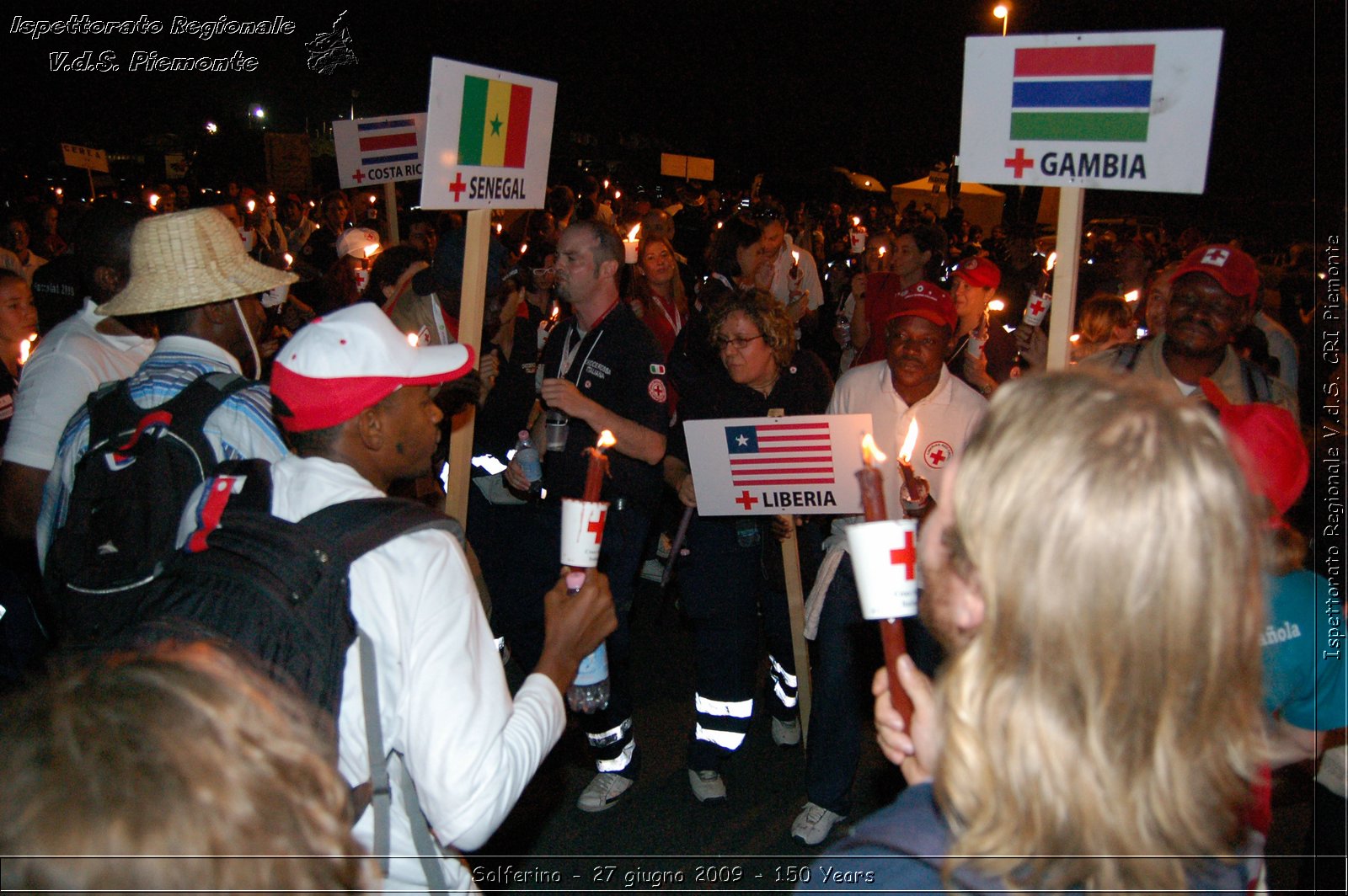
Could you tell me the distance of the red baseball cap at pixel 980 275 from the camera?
254 inches

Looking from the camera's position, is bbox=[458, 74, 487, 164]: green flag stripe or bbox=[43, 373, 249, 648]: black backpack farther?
bbox=[458, 74, 487, 164]: green flag stripe

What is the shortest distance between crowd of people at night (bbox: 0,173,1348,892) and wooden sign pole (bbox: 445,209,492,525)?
0.03 meters

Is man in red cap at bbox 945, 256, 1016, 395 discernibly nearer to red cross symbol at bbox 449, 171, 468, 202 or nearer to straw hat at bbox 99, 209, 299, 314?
red cross symbol at bbox 449, 171, 468, 202

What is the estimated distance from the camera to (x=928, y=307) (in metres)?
4.25

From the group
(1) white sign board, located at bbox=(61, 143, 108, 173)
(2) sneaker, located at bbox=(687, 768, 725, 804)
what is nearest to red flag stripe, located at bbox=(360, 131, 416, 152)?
(2) sneaker, located at bbox=(687, 768, 725, 804)

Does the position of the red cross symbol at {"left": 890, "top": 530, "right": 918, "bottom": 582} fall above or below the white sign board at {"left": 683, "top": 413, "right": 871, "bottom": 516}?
below

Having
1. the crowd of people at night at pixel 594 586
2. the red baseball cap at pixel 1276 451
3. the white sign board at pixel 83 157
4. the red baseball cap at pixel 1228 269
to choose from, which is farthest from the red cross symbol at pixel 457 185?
the white sign board at pixel 83 157

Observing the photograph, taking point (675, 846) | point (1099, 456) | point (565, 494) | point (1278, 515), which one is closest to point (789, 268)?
point (565, 494)

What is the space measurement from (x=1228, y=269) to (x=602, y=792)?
375 cm

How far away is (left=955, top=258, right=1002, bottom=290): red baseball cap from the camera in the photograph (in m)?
6.46

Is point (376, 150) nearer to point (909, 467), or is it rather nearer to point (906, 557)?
point (909, 467)

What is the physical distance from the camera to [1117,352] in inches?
179

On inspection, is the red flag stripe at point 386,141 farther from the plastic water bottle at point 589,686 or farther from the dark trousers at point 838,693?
the plastic water bottle at point 589,686

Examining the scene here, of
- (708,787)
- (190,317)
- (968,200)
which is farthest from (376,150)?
(968,200)
